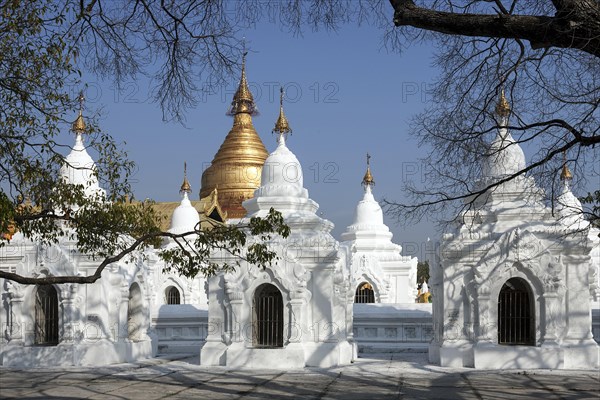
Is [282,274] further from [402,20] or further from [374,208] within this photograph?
[374,208]

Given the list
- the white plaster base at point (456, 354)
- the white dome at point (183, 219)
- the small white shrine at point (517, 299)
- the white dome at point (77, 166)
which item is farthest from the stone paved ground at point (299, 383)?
the white dome at point (183, 219)

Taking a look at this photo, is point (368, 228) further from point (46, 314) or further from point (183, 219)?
point (46, 314)

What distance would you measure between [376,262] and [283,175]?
1060cm

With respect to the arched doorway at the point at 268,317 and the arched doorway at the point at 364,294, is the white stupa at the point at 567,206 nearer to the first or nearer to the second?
the arched doorway at the point at 268,317

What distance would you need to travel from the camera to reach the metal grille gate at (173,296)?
31.5m

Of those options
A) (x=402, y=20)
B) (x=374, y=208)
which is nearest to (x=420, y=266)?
(x=374, y=208)

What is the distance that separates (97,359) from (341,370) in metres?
5.93

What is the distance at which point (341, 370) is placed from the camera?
55.8 ft

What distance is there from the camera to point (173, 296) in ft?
104

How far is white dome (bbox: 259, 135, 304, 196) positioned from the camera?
67.4 ft

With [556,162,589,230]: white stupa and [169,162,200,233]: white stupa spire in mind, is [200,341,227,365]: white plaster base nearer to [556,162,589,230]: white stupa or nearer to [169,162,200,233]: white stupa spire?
[556,162,589,230]: white stupa

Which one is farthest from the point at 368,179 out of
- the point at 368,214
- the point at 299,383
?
the point at 299,383

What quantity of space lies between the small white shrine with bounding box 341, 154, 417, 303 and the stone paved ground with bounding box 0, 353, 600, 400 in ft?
37.5

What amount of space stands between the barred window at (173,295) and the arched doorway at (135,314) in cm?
1051
